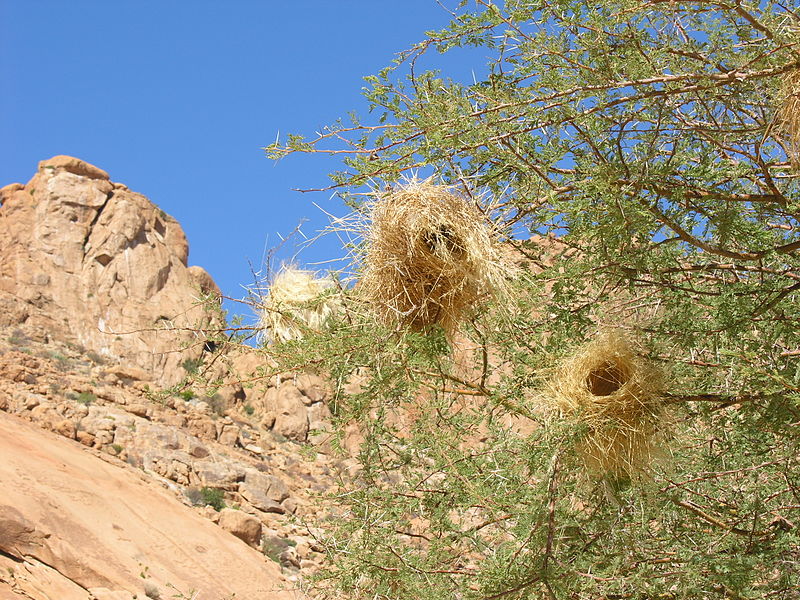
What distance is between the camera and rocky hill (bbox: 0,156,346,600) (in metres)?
12.7

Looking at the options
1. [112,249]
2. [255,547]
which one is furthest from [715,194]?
→ [112,249]

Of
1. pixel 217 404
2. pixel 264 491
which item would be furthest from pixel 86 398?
pixel 217 404

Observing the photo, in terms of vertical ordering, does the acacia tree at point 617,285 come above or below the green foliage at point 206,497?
below

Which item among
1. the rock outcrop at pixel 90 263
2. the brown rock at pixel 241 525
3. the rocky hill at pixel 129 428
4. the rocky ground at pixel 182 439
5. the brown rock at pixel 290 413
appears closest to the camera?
the rocky hill at pixel 129 428

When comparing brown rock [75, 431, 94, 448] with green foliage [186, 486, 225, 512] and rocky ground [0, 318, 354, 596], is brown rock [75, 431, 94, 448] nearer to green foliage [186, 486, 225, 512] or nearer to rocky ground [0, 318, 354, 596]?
rocky ground [0, 318, 354, 596]

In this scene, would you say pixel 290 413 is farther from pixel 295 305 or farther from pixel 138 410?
pixel 295 305

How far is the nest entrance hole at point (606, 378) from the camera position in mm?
3408

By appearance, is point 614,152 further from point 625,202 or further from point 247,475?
point 247,475

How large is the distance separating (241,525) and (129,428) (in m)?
4.60

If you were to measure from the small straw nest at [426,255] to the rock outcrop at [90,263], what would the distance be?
2604 cm

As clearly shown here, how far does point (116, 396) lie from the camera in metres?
24.2

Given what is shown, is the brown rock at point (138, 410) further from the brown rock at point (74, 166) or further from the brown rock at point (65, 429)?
the brown rock at point (74, 166)

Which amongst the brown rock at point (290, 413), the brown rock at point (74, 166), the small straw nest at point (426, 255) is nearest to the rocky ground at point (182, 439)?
the brown rock at point (290, 413)

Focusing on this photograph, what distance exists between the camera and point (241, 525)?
1903 centimetres
